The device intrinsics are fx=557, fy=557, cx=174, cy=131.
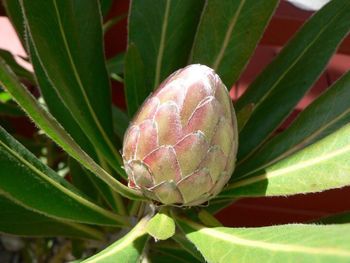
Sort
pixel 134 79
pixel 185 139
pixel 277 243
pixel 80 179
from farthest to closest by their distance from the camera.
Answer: pixel 80 179 < pixel 134 79 < pixel 185 139 < pixel 277 243

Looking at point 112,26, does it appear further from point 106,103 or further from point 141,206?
point 141,206

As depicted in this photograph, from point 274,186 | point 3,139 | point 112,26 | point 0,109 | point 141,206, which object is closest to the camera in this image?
point 3,139

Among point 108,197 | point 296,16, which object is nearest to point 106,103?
point 108,197

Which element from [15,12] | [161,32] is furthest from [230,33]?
[15,12]

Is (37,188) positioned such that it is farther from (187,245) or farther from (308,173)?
(308,173)

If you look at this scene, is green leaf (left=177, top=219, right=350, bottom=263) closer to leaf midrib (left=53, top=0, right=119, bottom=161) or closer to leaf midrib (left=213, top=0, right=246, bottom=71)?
leaf midrib (left=53, top=0, right=119, bottom=161)
